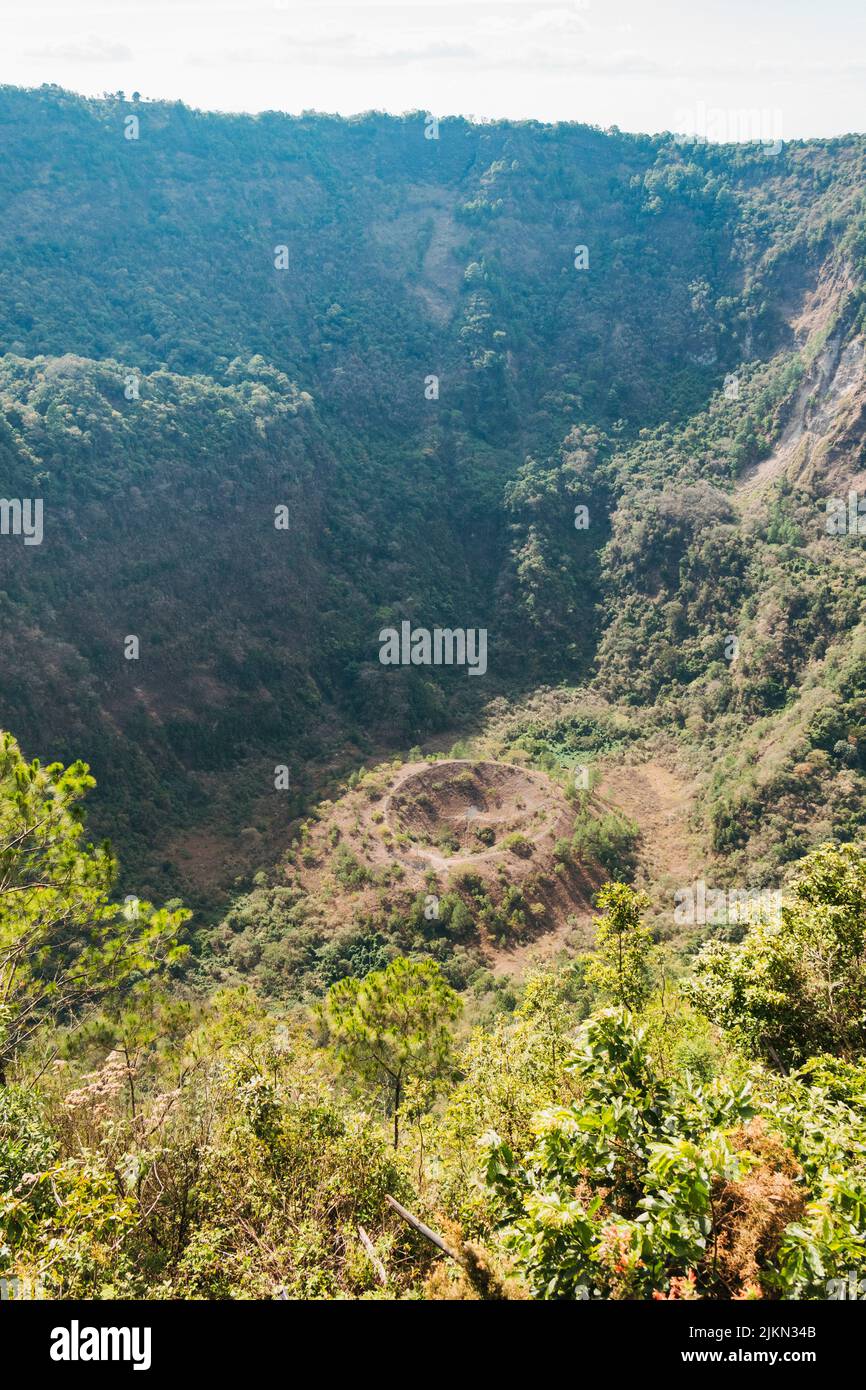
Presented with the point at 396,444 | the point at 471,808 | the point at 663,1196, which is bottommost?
the point at 471,808

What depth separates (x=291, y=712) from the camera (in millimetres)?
37125

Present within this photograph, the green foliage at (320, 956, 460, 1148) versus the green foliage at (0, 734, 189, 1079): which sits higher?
the green foliage at (0, 734, 189, 1079)

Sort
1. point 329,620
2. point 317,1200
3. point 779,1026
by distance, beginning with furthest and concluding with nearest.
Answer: point 329,620
point 779,1026
point 317,1200

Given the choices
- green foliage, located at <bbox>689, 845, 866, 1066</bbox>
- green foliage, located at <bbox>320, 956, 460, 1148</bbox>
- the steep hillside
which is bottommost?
green foliage, located at <bbox>320, 956, 460, 1148</bbox>

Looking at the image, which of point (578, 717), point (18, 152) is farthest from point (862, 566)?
point (18, 152)

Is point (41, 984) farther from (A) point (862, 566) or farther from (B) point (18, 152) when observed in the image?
(B) point (18, 152)

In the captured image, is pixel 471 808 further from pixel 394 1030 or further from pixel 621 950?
pixel 621 950

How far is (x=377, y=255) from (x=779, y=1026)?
62.0 m

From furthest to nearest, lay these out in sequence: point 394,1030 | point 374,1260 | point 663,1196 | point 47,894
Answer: point 394,1030, point 47,894, point 374,1260, point 663,1196

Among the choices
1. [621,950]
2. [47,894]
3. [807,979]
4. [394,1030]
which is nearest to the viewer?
[47,894]

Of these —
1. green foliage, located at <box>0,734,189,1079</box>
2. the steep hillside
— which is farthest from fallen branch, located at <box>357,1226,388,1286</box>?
the steep hillside

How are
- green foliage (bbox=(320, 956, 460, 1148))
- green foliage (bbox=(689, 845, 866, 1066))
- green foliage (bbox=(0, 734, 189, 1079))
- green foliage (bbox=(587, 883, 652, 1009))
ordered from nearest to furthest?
green foliage (bbox=(0, 734, 189, 1079)), green foliage (bbox=(689, 845, 866, 1066)), green foliage (bbox=(587, 883, 652, 1009)), green foliage (bbox=(320, 956, 460, 1148))

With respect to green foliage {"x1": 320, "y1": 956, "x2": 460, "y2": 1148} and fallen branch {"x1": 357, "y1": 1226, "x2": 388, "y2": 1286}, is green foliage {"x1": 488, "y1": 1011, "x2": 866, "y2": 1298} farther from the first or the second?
green foliage {"x1": 320, "y1": 956, "x2": 460, "y2": 1148}

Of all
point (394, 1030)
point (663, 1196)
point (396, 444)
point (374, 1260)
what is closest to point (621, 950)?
point (394, 1030)
